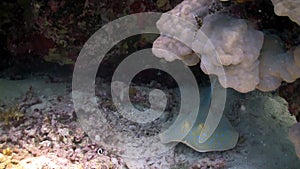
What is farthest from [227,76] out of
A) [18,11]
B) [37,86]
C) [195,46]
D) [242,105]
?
[18,11]

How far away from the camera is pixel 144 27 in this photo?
411cm

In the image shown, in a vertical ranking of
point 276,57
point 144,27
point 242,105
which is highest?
point 276,57

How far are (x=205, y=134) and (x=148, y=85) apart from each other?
144 centimetres

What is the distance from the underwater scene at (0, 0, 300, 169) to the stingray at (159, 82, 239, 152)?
1 centimetres

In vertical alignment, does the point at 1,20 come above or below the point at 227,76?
below

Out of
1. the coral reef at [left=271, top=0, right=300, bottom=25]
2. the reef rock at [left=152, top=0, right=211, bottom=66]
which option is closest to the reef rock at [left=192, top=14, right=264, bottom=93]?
the reef rock at [left=152, top=0, right=211, bottom=66]

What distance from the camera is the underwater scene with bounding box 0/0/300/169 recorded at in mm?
2482

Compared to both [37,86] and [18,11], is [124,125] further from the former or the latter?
[18,11]

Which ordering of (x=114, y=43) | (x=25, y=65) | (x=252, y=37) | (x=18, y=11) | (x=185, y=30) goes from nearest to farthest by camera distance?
(x=252, y=37), (x=185, y=30), (x=114, y=43), (x=18, y=11), (x=25, y=65)

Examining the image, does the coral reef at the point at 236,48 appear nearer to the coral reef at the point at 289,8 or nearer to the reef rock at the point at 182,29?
the reef rock at the point at 182,29

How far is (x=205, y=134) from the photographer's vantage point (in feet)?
11.3

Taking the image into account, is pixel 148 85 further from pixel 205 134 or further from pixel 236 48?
pixel 236 48

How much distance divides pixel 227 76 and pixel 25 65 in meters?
3.77

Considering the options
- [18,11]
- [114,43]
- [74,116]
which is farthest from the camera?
[18,11]
